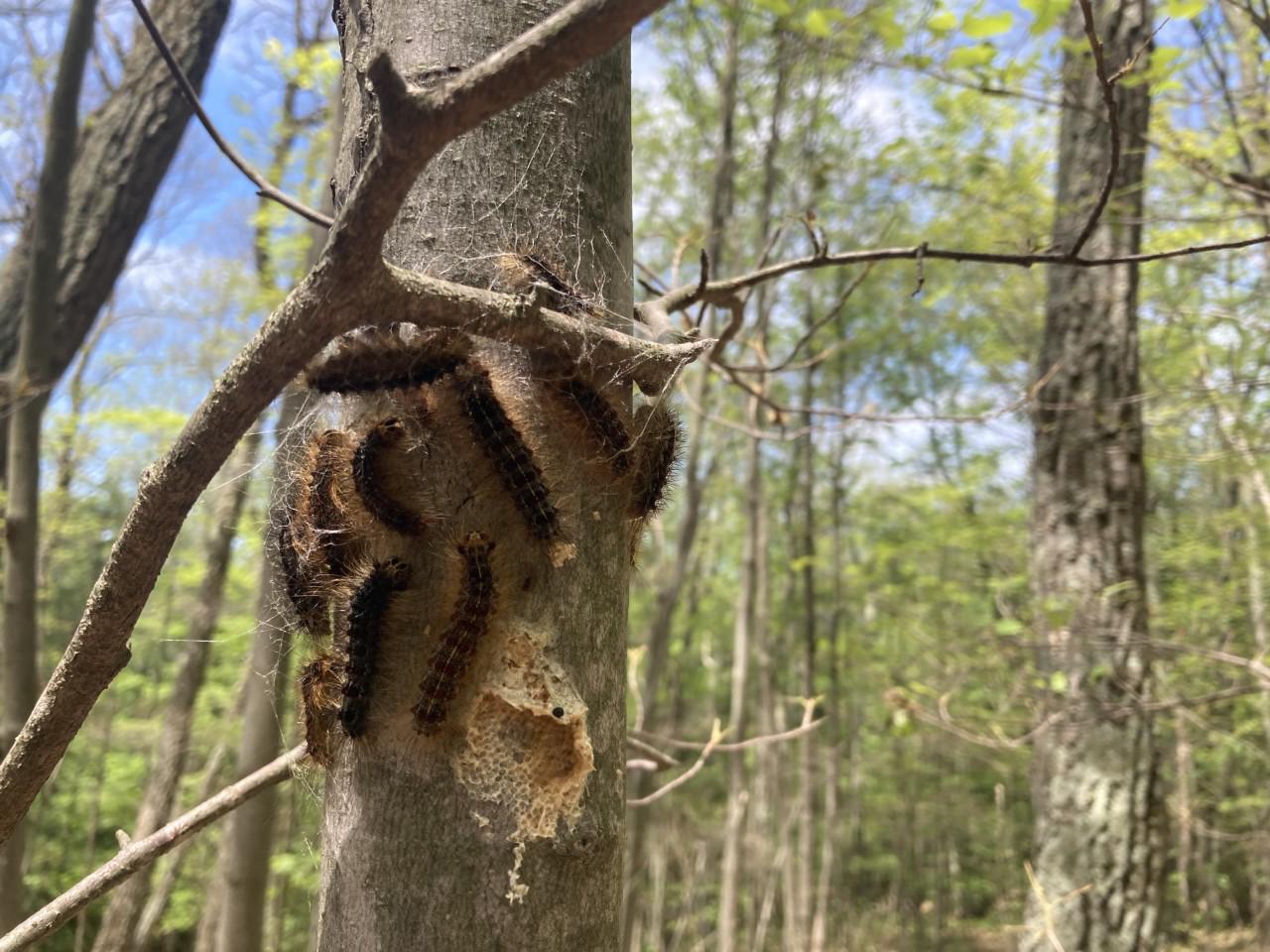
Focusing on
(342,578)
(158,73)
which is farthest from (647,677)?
(342,578)

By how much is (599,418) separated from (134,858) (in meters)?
1.11

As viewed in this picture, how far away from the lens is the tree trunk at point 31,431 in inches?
118

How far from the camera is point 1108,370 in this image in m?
4.45

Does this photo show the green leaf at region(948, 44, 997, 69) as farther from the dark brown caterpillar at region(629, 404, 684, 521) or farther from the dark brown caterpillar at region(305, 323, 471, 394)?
the dark brown caterpillar at region(305, 323, 471, 394)

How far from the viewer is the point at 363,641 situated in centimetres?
109

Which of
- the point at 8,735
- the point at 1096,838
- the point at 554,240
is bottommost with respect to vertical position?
the point at 1096,838

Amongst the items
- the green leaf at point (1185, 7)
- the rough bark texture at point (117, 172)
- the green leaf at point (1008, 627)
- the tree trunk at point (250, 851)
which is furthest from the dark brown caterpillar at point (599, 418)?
the tree trunk at point (250, 851)

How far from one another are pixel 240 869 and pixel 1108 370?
539cm

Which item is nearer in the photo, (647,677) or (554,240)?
(554,240)

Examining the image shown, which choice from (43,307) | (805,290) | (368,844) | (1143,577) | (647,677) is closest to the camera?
(368,844)

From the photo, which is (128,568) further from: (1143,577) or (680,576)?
(680,576)

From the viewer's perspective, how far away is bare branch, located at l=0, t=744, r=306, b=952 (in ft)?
4.15

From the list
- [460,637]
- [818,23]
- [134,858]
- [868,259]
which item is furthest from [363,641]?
[818,23]

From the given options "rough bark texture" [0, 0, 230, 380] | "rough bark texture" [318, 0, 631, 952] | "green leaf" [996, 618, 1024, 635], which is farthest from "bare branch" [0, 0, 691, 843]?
"green leaf" [996, 618, 1024, 635]
